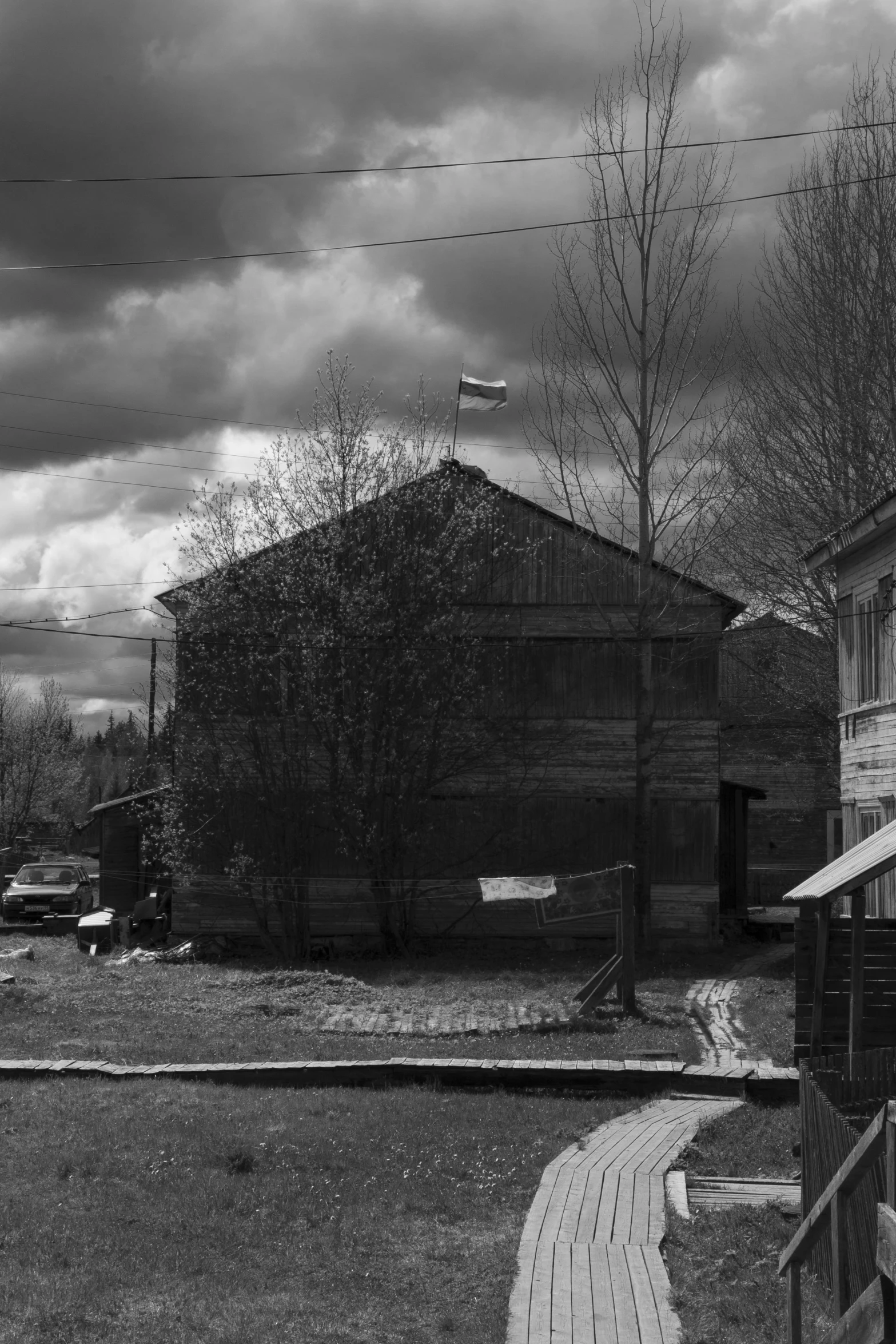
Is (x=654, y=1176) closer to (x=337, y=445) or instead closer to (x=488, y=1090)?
(x=488, y=1090)

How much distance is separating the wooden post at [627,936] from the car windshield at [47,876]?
2301 centimetres

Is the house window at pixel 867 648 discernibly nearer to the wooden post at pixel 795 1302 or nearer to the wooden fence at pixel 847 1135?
the wooden fence at pixel 847 1135

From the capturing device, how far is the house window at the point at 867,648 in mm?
19828

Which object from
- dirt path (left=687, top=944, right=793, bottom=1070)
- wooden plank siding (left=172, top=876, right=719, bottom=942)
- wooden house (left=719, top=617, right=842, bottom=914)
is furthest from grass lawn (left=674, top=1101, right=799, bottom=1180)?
wooden house (left=719, top=617, right=842, bottom=914)

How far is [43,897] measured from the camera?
35.3m

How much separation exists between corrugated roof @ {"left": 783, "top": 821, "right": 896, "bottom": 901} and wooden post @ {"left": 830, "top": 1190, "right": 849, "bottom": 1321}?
11.8 feet

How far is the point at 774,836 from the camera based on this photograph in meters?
43.2

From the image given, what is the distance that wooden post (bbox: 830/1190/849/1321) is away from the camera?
222 inches

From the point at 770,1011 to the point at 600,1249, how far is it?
446 inches

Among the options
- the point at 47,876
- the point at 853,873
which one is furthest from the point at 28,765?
the point at 853,873

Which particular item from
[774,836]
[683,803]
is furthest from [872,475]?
[774,836]

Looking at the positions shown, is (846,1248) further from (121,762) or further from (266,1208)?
(121,762)

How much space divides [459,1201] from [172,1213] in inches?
72.0

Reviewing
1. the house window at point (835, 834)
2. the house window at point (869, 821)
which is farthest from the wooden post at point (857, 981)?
the house window at point (835, 834)
